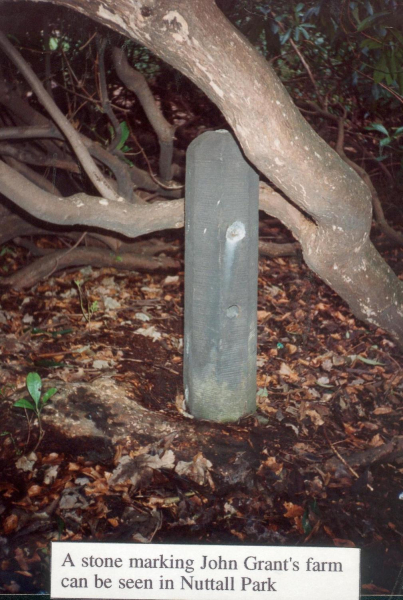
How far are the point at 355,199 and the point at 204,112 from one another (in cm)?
326

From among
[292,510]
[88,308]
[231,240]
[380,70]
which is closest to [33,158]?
[88,308]

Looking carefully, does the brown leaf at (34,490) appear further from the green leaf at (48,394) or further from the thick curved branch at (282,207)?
the thick curved branch at (282,207)

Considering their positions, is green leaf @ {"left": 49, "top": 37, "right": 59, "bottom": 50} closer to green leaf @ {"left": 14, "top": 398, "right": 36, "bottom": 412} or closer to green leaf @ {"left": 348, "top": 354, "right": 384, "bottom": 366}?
green leaf @ {"left": 14, "top": 398, "right": 36, "bottom": 412}

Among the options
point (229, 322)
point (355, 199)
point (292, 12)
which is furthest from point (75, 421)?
point (292, 12)

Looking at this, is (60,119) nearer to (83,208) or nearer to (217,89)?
(83,208)

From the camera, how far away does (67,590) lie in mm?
1849

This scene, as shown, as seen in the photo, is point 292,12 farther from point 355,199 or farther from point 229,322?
point 229,322

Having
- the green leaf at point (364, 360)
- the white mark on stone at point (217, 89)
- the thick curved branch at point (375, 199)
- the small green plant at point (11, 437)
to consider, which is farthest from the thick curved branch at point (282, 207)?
the thick curved branch at point (375, 199)

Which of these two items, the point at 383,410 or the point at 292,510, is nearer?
the point at 292,510

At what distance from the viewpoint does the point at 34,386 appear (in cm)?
277

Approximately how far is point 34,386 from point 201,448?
86cm

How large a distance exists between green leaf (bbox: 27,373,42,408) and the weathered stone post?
0.71 m

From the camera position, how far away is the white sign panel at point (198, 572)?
1847 millimetres

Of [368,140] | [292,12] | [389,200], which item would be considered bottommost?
[389,200]
